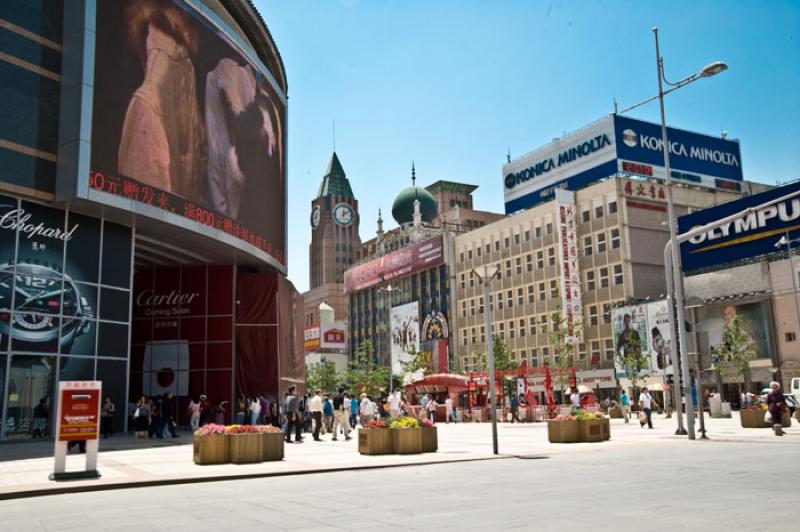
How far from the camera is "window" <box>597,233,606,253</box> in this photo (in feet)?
234

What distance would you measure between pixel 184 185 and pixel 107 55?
19.9ft

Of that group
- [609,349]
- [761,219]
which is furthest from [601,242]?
[761,219]

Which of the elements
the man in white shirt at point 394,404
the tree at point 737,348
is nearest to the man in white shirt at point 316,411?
the man in white shirt at point 394,404

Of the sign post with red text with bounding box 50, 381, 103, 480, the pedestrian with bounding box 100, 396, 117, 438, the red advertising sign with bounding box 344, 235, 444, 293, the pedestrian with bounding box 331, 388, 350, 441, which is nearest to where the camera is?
the sign post with red text with bounding box 50, 381, 103, 480

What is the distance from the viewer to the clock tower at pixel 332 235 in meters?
165

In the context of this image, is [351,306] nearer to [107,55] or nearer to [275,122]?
[275,122]

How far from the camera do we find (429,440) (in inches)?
791

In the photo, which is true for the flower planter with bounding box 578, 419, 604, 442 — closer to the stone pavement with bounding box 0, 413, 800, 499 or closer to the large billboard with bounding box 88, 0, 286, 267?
the stone pavement with bounding box 0, 413, 800, 499

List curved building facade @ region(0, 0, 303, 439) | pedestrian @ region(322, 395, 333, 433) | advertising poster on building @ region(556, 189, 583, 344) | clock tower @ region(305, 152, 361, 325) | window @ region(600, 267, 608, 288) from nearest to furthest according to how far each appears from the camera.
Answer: curved building facade @ region(0, 0, 303, 439), pedestrian @ region(322, 395, 333, 433), window @ region(600, 267, 608, 288), advertising poster on building @ region(556, 189, 583, 344), clock tower @ region(305, 152, 361, 325)

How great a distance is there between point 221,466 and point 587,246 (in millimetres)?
61389

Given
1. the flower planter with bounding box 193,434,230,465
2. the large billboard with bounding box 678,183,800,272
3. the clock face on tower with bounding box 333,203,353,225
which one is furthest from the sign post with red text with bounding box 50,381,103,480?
the clock face on tower with bounding box 333,203,353,225

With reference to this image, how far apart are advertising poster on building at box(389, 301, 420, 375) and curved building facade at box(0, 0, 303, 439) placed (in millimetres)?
59997

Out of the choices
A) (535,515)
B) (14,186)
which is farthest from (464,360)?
(535,515)

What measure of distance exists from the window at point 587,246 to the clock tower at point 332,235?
9188 centimetres
